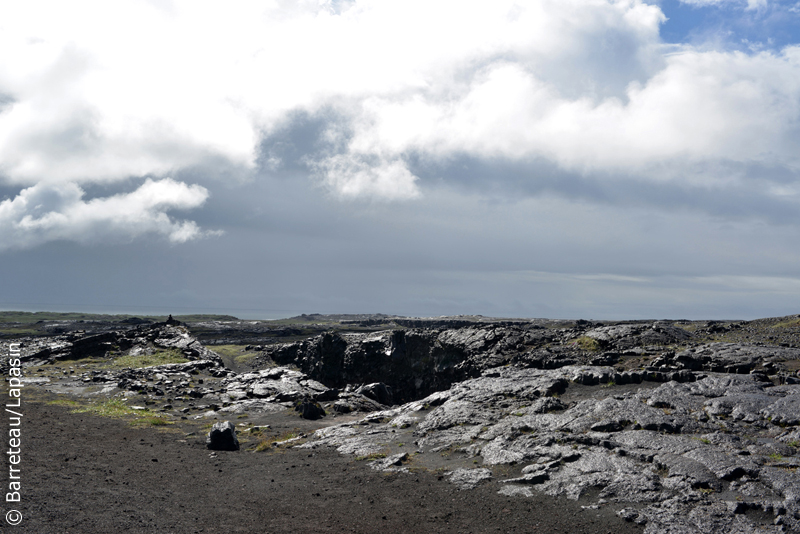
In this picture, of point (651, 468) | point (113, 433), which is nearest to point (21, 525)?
point (113, 433)

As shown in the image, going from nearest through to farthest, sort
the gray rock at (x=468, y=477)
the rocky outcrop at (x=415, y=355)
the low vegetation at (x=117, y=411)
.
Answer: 1. the gray rock at (x=468, y=477)
2. the low vegetation at (x=117, y=411)
3. the rocky outcrop at (x=415, y=355)

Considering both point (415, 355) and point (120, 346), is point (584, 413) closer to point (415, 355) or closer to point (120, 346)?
point (415, 355)

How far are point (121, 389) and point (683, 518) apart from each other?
63.6 metres

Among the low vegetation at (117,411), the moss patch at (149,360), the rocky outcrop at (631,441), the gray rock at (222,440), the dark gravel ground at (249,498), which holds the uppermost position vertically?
the rocky outcrop at (631,441)

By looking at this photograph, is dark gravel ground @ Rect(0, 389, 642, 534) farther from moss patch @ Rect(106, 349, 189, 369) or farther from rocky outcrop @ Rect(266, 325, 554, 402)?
moss patch @ Rect(106, 349, 189, 369)

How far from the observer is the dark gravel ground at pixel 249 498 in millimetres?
18172

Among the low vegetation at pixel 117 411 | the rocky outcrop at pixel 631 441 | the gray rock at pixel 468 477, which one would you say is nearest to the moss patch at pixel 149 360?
the low vegetation at pixel 117 411

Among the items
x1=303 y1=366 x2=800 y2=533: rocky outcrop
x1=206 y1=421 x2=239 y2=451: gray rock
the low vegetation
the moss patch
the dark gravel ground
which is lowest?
the moss patch

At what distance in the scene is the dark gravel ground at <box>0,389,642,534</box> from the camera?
18.2m

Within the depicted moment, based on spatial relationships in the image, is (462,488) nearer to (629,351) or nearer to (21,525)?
(21,525)

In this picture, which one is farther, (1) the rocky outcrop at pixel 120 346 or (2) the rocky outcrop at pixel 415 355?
(1) the rocky outcrop at pixel 120 346

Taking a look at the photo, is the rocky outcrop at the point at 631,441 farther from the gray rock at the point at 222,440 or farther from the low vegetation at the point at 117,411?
the low vegetation at the point at 117,411

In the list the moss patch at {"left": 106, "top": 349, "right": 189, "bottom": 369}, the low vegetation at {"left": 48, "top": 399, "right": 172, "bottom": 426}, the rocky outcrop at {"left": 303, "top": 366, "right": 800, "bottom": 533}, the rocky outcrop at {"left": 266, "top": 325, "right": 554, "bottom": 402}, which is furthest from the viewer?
the moss patch at {"left": 106, "top": 349, "right": 189, "bottom": 369}

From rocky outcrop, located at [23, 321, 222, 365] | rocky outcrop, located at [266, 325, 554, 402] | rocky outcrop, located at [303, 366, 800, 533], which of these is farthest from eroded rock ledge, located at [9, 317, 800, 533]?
rocky outcrop, located at [23, 321, 222, 365]
